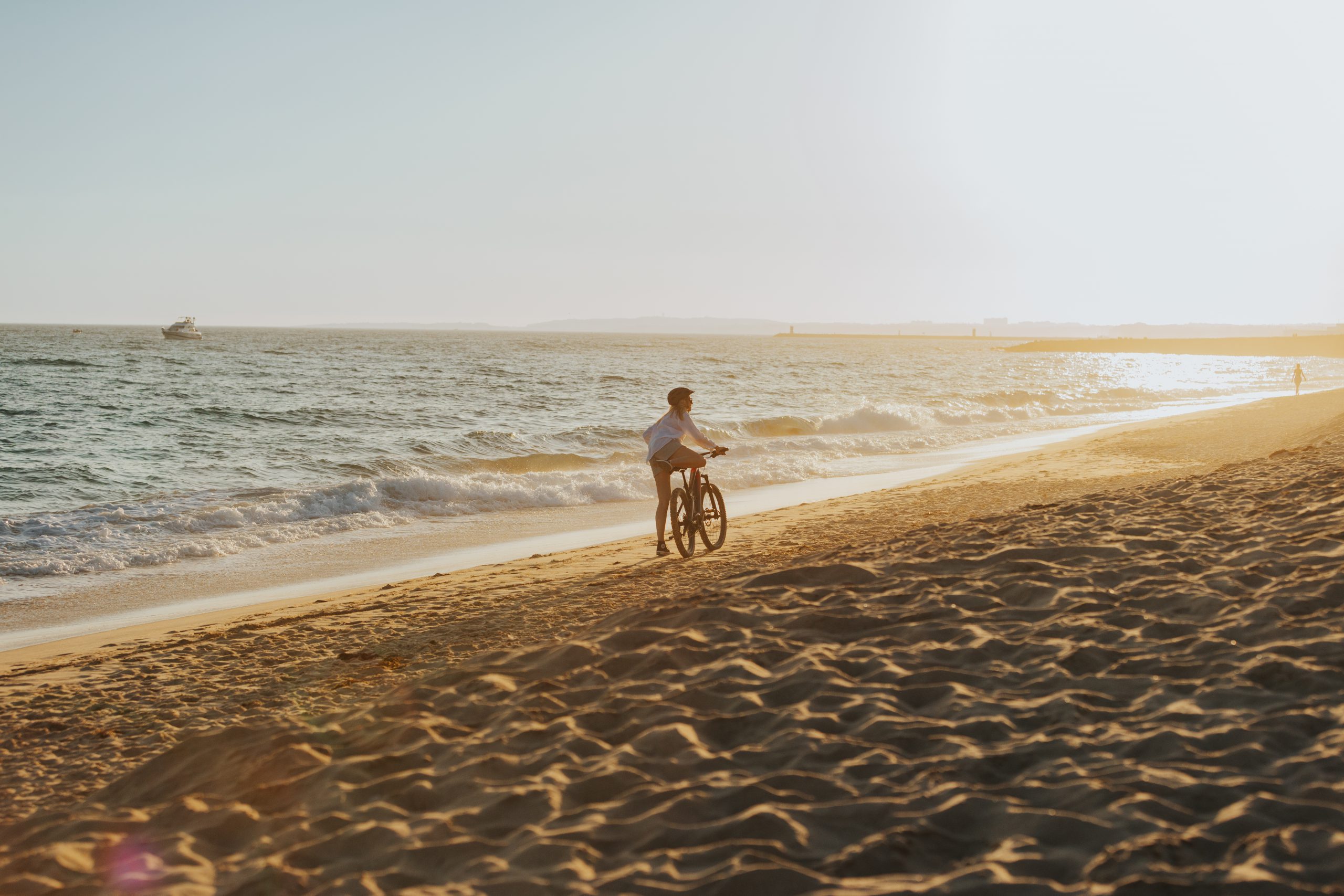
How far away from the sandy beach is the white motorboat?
4488 inches

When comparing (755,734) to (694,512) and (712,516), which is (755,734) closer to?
(694,512)

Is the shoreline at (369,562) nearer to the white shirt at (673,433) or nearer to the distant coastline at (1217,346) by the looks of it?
the white shirt at (673,433)

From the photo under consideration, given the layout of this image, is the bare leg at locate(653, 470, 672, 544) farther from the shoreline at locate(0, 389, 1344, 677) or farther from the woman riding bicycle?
the shoreline at locate(0, 389, 1344, 677)

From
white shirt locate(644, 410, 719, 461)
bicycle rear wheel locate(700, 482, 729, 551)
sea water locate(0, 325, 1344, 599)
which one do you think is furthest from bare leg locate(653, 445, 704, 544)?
sea water locate(0, 325, 1344, 599)

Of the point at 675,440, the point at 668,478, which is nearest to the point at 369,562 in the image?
the point at 668,478

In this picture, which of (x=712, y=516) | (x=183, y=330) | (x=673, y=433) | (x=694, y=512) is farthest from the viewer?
(x=183, y=330)

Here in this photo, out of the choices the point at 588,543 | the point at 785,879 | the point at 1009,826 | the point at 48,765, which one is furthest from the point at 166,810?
the point at 588,543

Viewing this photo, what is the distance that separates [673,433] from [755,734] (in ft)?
18.0

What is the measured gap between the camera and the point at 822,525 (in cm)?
1149

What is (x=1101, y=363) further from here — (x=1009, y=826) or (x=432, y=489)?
(x=1009, y=826)

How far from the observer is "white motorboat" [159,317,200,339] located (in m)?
108

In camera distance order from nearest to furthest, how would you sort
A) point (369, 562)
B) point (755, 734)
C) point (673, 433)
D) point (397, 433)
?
1. point (755, 734)
2. point (673, 433)
3. point (369, 562)
4. point (397, 433)

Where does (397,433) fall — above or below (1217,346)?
below

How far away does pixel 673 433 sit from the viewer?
9633 millimetres
